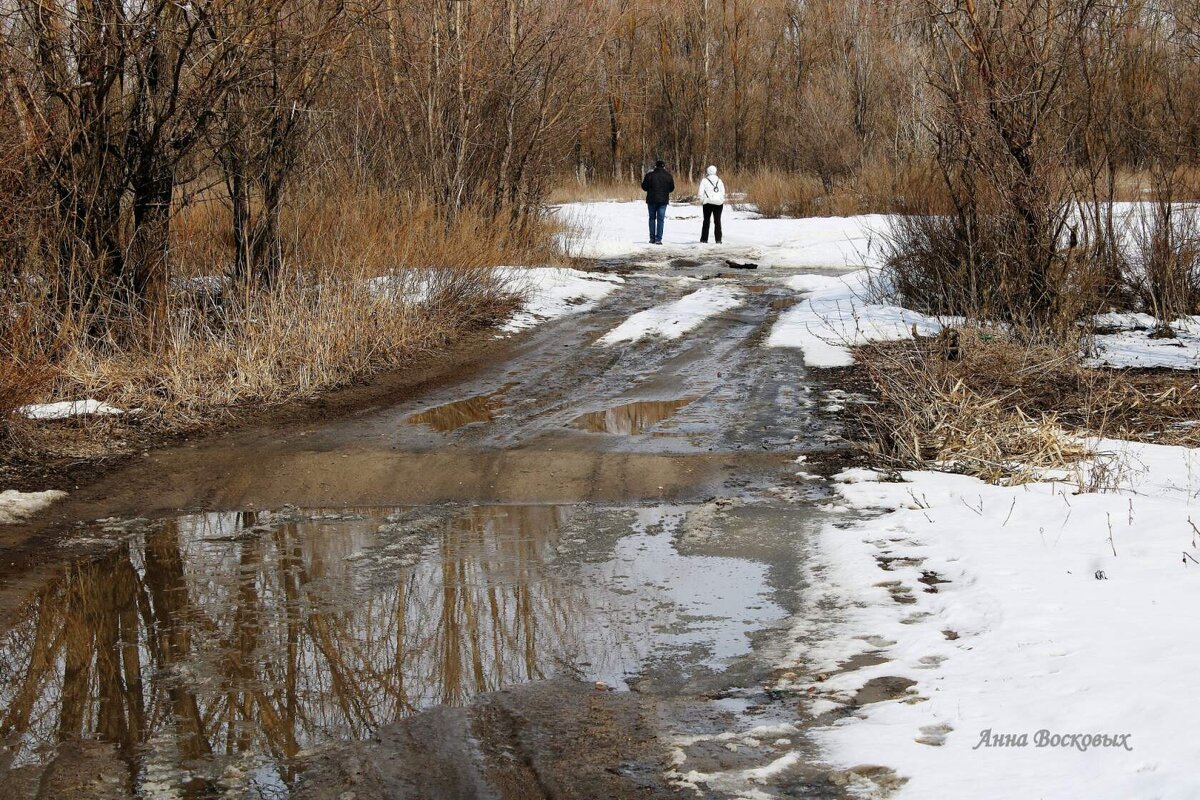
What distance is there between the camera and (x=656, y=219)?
80.0ft

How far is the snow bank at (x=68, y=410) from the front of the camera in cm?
827

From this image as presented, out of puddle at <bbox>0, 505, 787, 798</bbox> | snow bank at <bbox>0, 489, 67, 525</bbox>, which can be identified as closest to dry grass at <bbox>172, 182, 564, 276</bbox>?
snow bank at <bbox>0, 489, 67, 525</bbox>

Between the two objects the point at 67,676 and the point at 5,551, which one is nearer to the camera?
the point at 67,676

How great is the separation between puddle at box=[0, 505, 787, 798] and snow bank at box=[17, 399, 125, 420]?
243 centimetres

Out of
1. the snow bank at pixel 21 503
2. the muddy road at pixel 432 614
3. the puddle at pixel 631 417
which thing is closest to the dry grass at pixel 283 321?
the snow bank at pixel 21 503

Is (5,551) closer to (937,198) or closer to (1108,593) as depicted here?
(1108,593)

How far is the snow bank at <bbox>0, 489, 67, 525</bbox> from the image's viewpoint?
6.57 metres

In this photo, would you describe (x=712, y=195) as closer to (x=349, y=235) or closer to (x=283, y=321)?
(x=349, y=235)

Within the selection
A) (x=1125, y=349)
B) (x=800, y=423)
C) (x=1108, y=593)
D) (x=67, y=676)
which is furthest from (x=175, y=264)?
(x=1125, y=349)

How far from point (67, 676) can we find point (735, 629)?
9.42ft

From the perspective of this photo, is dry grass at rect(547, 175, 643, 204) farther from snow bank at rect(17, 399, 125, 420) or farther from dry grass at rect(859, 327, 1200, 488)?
snow bank at rect(17, 399, 125, 420)

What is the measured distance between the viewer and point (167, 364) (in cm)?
941

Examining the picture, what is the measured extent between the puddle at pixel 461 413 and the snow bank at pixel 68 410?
2.39m

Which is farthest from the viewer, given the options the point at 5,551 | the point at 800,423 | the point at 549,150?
the point at 549,150
